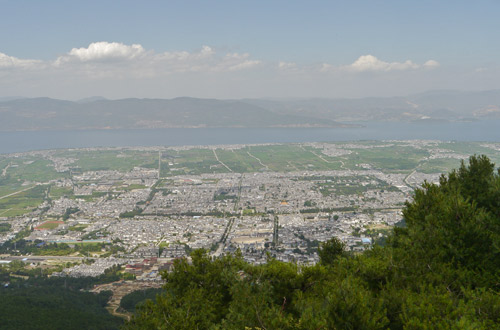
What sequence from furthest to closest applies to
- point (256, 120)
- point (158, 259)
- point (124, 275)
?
point (256, 120) → point (158, 259) → point (124, 275)

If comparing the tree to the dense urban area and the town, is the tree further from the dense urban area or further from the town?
the town

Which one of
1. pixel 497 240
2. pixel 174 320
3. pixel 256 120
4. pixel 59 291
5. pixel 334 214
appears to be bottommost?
pixel 59 291

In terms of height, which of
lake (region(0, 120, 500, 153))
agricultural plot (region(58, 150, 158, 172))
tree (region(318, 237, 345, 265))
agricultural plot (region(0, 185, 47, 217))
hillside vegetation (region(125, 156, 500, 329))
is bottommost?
agricultural plot (region(0, 185, 47, 217))

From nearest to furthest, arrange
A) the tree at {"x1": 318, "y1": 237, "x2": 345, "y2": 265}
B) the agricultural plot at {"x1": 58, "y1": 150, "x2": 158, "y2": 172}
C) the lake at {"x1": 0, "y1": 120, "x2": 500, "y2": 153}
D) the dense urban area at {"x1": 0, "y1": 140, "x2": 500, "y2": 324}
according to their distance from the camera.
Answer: the tree at {"x1": 318, "y1": 237, "x2": 345, "y2": 265} < the dense urban area at {"x1": 0, "y1": 140, "x2": 500, "y2": 324} < the agricultural plot at {"x1": 58, "y1": 150, "x2": 158, "y2": 172} < the lake at {"x1": 0, "y1": 120, "x2": 500, "y2": 153}

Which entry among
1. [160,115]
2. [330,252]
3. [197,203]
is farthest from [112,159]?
[160,115]

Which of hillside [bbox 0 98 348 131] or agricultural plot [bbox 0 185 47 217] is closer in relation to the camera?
agricultural plot [bbox 0 185 47 217]

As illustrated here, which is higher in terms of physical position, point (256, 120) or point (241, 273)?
point (256, 120)

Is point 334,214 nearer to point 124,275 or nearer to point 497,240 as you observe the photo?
point 124,275

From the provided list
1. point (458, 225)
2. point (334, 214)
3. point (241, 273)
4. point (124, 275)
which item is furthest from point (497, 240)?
point (334, 214)

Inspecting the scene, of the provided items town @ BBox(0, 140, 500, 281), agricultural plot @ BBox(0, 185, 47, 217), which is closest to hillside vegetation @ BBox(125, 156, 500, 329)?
town @ BBox(0, 140, 500, 281)

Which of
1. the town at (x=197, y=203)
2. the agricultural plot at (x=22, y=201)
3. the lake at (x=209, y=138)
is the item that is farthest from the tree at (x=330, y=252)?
the lake at (x=209, y=138)
